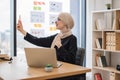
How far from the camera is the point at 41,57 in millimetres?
1938

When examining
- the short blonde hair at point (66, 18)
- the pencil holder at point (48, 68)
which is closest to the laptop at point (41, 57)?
the pencil holder at point (48, 68)

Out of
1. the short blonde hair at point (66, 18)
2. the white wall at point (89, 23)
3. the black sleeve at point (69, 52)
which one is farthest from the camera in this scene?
the white wall at point (89, 23)

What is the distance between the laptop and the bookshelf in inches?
77.0

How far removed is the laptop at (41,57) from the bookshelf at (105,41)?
77.0 inches

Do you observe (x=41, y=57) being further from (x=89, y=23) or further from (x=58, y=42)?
(x=89, y=23)

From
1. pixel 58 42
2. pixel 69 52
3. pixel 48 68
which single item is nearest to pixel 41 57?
pixel 48 68

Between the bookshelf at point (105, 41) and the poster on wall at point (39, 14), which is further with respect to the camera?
the poster on wall at point (39, 14)

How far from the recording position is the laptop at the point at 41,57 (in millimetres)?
→ 1906

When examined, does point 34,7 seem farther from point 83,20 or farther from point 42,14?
point 83,20

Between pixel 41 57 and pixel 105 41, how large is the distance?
2.18 m

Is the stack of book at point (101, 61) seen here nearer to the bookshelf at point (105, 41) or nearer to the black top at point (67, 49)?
the bookshelf at point (105, 41)

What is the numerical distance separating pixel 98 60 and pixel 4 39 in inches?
73.8

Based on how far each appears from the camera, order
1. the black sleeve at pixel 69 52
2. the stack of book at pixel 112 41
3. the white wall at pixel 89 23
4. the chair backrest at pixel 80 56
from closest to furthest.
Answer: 1. the black sleeve at pixel 69 52
2. the chair backrest at pixel 80 56
3. the stack of book at pixel 112 41
4. the white wall at pixel 89 23

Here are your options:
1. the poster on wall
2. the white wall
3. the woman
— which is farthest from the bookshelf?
the woman
